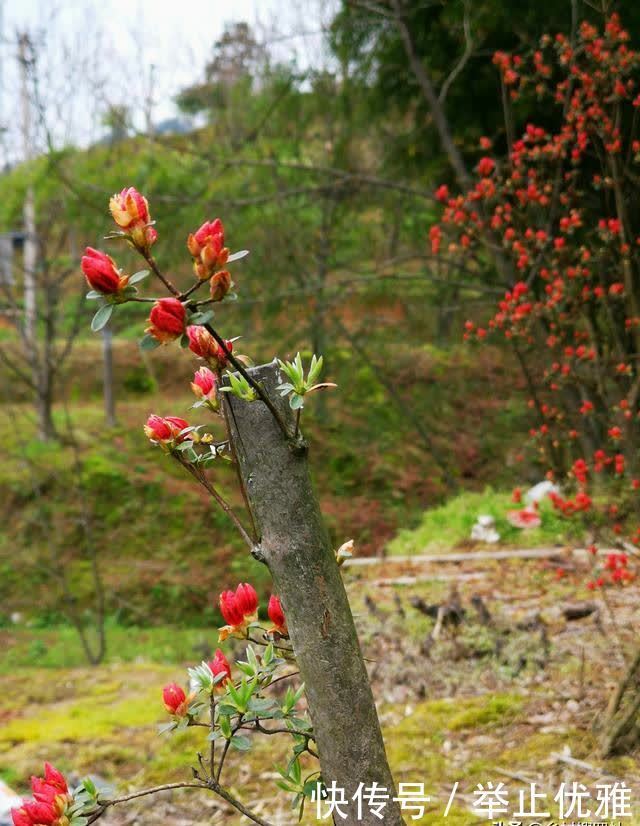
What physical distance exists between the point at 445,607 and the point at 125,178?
22.1ft

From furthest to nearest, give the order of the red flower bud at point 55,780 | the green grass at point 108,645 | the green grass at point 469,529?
the green grass at point 108,645 < the green grass at point 469,529 < the red flower bud at point 55,780

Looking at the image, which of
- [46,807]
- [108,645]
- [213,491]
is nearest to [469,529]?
[108,645]

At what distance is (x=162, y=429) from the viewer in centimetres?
131

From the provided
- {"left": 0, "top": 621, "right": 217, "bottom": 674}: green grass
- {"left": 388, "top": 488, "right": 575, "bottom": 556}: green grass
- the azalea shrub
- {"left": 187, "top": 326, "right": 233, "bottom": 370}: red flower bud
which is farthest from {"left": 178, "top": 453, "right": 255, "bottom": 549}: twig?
{"left": 0, "top": 621, "right": 217, "bottom": 674}: green grass

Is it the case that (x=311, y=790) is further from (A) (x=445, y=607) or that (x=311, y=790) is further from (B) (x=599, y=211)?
(B) (x=599, y=211)

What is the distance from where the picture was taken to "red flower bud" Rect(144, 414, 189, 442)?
130cm

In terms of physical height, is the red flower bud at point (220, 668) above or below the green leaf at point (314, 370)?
below

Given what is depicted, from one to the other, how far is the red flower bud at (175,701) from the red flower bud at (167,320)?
0.65 meters

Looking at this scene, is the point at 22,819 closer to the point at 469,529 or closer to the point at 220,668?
the point at 220,668

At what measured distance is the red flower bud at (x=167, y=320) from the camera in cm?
101

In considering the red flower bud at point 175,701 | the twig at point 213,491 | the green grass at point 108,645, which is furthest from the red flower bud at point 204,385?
the green grass at point 108,645

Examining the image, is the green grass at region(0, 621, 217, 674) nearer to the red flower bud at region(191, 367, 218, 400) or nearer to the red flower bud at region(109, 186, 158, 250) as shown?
the red flower bud at region(191, 367, 218, 400)

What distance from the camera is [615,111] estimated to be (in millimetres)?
5156

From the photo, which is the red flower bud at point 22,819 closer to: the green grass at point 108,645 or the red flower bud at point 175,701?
the red flower bud at point 175,701
